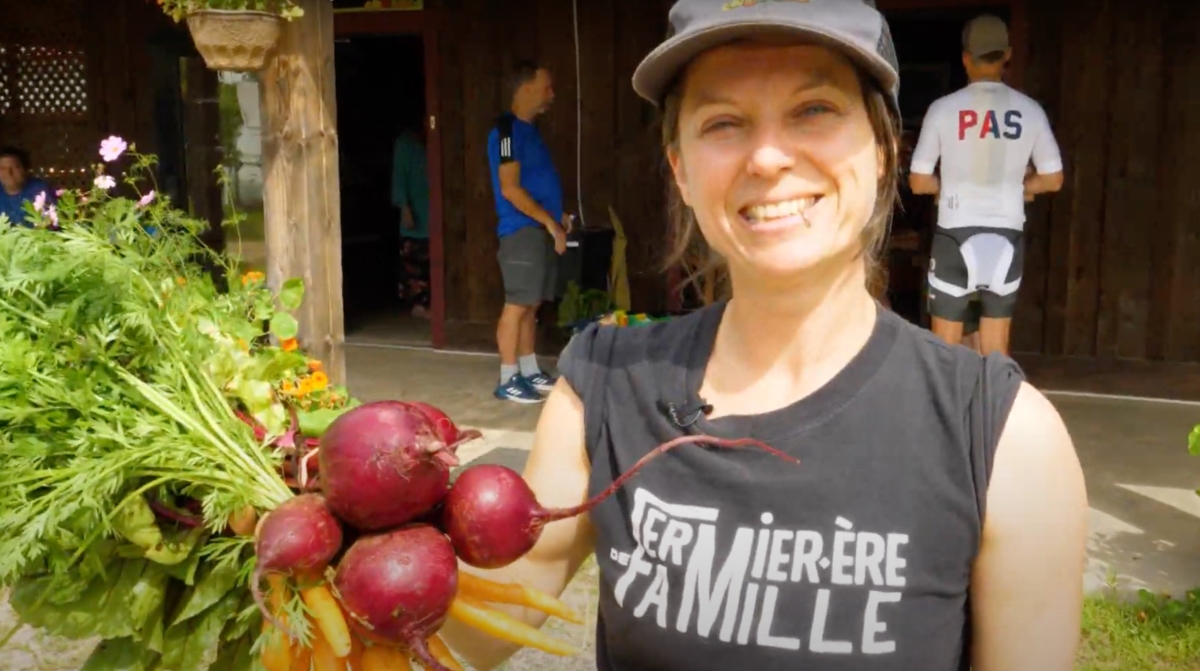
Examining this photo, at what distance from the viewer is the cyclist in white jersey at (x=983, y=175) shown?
4.47m

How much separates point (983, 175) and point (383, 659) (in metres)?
3.87

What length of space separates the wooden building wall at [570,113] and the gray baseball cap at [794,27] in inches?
221

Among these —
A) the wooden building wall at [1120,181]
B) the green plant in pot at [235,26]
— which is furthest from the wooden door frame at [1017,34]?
the green plant in pot at [235,26]

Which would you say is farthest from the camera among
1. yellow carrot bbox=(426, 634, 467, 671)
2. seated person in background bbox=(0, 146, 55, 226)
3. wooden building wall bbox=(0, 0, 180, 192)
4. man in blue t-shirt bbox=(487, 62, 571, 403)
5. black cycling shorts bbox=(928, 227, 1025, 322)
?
wooden building wall bbox=(0, 0, 180, 192)

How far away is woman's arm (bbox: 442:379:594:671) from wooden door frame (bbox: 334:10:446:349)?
6.15 m

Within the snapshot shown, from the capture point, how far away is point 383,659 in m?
1.30

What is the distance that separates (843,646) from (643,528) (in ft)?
0.84

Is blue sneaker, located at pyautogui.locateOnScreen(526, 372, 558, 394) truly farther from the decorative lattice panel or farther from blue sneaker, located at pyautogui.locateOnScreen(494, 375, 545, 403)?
the decorative lattice panel

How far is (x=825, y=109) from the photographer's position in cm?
120

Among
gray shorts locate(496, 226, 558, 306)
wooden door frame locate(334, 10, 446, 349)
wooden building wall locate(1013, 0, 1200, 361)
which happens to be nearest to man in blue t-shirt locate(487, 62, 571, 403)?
gray shorts locate(496, 226, 558, 306)

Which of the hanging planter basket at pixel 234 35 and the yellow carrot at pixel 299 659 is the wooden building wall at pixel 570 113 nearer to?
the hanging planter basket at pixel 234 35

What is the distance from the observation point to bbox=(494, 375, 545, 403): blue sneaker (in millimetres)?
6098

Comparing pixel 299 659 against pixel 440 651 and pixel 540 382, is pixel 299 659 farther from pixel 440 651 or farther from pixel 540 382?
pixel 540 382

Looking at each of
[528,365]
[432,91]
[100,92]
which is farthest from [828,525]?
[100,92]
